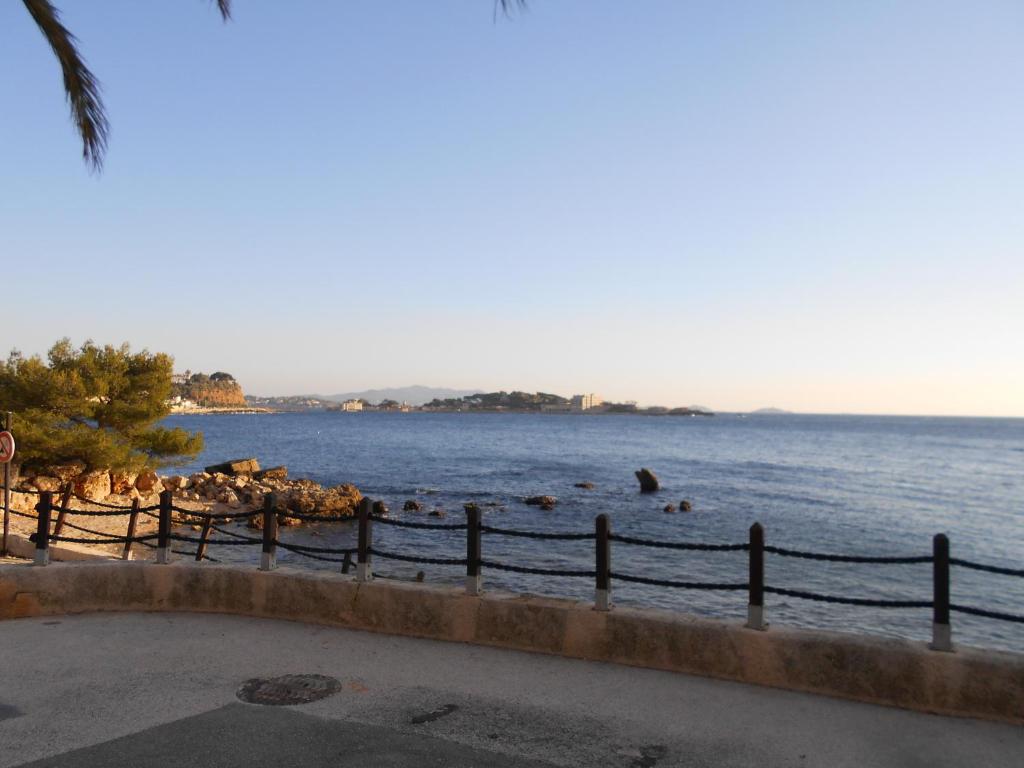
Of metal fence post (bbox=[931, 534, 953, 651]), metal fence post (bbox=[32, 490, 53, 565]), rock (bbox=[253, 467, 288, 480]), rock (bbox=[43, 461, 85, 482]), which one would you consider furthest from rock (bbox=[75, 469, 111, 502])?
metal fence post (bbox=[931, 534, 953, 651])

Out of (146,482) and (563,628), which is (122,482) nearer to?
(146,482)

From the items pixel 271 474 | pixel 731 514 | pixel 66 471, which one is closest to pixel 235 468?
pixel 271 474

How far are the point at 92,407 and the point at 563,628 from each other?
1307 inches

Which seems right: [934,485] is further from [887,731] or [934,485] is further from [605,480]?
[887,731]

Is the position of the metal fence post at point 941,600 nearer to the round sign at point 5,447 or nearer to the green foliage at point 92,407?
the round sign at point 5,447

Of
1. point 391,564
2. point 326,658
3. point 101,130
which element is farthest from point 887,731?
point 391,564

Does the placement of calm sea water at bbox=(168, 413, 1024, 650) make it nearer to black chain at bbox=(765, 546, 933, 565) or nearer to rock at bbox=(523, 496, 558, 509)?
rock at bbox=(523, 496, 558, 509)

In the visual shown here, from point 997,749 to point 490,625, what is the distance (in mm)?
4664

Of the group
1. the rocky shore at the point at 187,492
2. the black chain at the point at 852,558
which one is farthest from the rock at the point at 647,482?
the black chain at the point at 852,558

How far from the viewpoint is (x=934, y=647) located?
6754mm

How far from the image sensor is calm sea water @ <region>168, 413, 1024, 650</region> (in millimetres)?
23844

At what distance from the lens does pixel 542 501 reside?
50031 millimetres

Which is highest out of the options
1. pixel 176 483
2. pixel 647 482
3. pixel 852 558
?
pixel 852 558

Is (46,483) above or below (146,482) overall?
above
